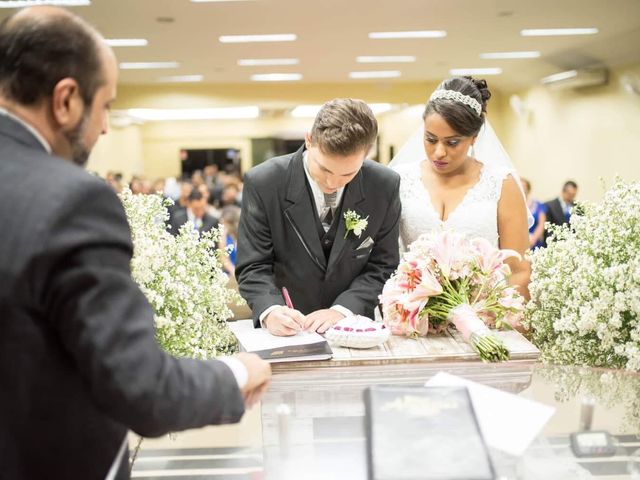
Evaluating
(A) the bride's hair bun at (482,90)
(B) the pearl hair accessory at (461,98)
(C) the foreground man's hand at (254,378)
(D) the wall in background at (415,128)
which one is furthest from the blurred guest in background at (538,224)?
(C) the foreground man's hand at (254,378)

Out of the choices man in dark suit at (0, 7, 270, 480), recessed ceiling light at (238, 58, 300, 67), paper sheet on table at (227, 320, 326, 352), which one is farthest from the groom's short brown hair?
recessed ceiling light at (238, 58, 300, 67)

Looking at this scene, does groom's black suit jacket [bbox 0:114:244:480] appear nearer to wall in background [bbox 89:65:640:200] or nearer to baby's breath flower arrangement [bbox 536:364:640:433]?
baby's breath flower arrangement [bbox 536:364:640:433]

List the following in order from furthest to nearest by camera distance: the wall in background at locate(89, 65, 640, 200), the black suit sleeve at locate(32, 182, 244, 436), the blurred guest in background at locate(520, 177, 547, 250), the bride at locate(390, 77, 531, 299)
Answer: the wall in background at locate(89, 65, 640, 200)
the blurred guest in background at locate(520, 177, 547, 250)
the bride at locate(390, 77, 531, 299)
the black suit sleeve at locate(32, 182, 244, 436)

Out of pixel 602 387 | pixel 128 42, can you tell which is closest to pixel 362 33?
pixel 128 42

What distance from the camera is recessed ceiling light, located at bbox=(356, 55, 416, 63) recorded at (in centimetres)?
1470

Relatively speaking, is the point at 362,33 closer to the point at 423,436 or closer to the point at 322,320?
the point at 322,320

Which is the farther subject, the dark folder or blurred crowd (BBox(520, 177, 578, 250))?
blurred crowd (BBox(520, 177, 578, 250))

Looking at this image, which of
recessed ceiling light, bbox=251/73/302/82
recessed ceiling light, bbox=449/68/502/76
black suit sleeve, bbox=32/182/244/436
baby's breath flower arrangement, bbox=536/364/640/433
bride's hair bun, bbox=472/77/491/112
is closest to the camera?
black suit sleeve, bbox=32/182/244/436

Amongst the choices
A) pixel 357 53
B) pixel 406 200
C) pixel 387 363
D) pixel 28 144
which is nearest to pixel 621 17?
pixel 357 53

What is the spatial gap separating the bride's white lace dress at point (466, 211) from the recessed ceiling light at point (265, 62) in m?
12.7

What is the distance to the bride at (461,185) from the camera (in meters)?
2.60

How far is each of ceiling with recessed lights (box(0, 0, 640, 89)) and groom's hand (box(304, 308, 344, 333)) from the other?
803 cm

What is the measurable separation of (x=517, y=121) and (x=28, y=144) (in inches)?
820

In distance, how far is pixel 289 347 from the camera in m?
1.79
